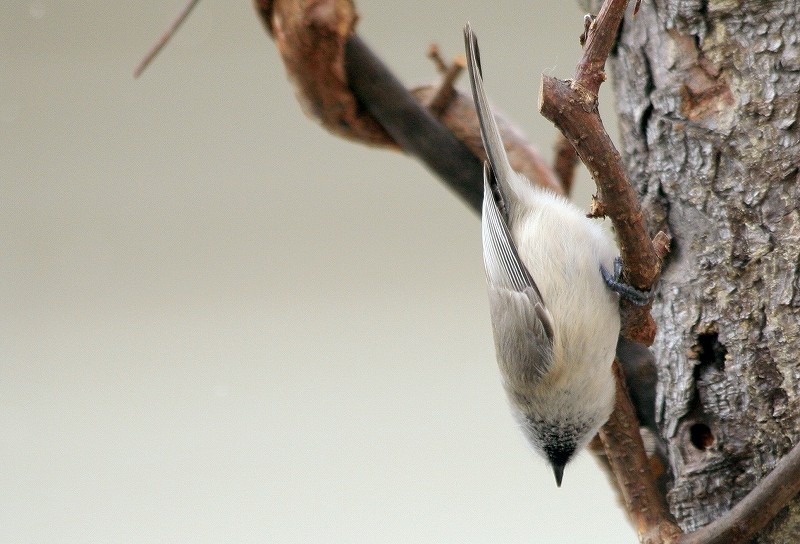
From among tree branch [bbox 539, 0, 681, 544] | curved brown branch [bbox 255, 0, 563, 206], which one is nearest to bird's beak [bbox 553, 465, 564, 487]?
tree branch [bbox 539, 0, 681, 544]

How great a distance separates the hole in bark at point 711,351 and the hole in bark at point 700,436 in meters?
0.10

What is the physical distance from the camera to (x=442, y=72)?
66.8 inches

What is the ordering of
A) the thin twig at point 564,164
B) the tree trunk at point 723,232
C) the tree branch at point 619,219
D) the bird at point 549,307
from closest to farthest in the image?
the tree branch at point 619,219
the tree trunk at point 723,232
the bird at point 549,307
the thin twig at point 564,164

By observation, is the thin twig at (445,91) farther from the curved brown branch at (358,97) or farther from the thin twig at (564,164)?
the thin twig at (564,164)

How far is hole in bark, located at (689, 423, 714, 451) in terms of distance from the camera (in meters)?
1.40

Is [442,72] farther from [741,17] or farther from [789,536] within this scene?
[789,536]

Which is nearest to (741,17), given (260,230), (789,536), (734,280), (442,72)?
(734,280)

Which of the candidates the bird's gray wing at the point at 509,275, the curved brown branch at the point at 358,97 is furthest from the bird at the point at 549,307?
the curved brown branch at the point at 358,97

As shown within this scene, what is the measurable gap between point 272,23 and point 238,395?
1.71 metres

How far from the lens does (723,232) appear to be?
4.47ft

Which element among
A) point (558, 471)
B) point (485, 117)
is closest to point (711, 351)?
point (558, 471)

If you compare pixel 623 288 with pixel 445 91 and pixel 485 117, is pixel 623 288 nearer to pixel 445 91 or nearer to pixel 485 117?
pixel 485 117

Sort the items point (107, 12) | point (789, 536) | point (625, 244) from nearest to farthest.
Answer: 1. point (625, 244)
2. point (789, 536)
3. point (107, 12)

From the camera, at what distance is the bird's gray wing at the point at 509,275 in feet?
5.16
